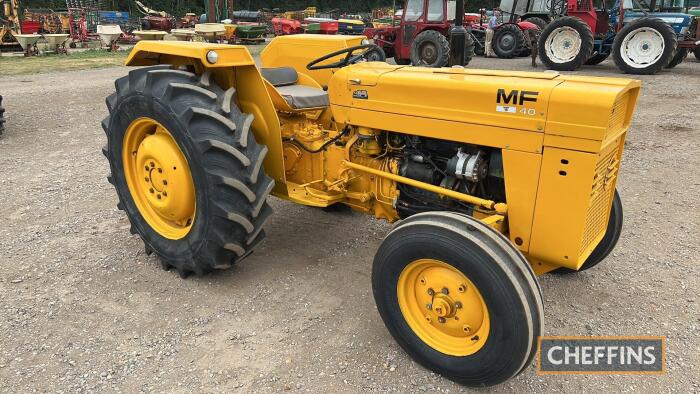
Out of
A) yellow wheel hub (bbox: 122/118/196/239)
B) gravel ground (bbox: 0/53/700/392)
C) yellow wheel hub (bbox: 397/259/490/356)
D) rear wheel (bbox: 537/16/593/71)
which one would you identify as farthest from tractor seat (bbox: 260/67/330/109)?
rear wheel (bbox: 537/16/593/71)

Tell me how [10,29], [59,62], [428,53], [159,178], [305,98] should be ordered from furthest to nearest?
[10,29] → [59,62] → [428,53] → [305,98] → [159,178]

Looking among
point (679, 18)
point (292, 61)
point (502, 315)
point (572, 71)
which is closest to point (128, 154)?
point (292, 61)

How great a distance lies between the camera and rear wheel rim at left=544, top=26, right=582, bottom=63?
12359 millimetres

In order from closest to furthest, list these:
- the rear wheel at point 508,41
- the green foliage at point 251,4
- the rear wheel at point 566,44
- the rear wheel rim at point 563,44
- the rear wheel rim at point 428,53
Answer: the rear wheel at point 566,44 < the rear wheel rim at point 563,44 < the rear wheel rim at point 428,53 < the rear wheel at point 508,41 < the green foliage at point 251,4

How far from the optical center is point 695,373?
2420 mm

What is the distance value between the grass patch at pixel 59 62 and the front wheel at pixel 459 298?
13.7 m

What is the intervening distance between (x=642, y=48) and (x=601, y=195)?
1137cm

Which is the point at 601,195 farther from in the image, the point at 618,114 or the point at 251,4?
the point at 251,4

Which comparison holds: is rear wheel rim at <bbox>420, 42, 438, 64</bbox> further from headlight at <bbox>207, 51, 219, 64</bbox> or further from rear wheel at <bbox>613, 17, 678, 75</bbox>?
headlight at <bbox>207, 51, 219, 64</bbox>

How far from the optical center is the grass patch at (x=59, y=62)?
43.7ft

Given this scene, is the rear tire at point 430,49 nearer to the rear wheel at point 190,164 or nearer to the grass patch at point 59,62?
the grass patch at point 59,62

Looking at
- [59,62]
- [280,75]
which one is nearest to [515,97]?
[280,75]

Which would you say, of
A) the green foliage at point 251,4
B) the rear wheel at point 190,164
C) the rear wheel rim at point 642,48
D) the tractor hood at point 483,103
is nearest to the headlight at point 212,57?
the rear wheel at point 190,164

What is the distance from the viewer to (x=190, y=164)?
290cm
